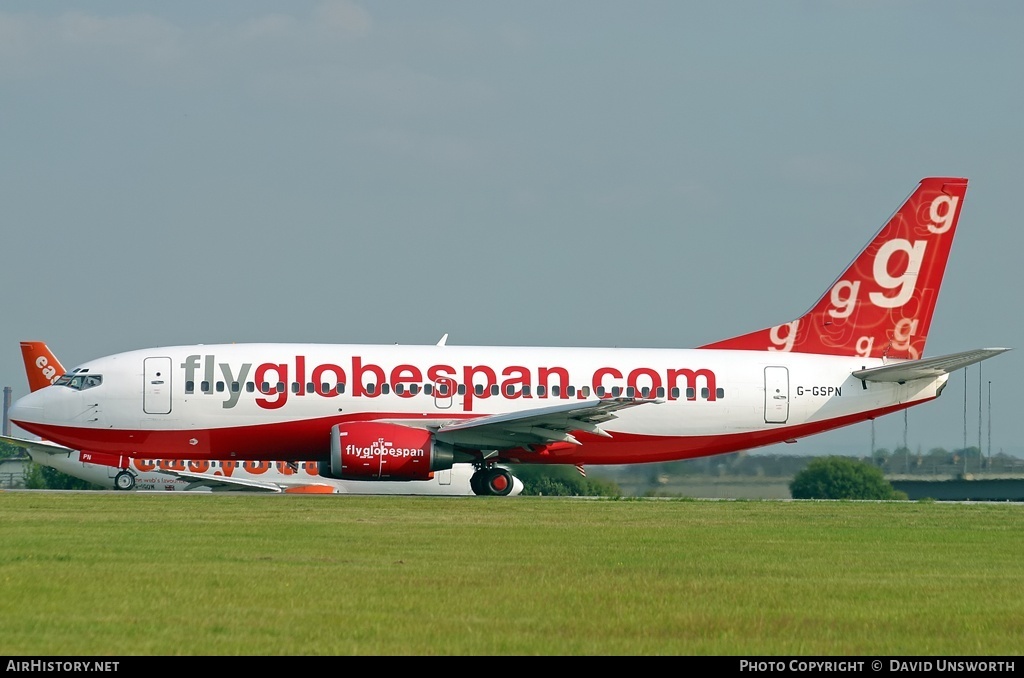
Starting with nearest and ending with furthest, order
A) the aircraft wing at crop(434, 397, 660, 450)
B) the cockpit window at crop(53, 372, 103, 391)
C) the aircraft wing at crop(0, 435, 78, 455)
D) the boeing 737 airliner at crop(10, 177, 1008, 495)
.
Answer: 1. the aircraft wing at crop(434, 397, 660, 450)
2. the boeing 737 airliner at crop(10, 177, 1008, 495)
3. the cockpit window at crop(53, 372, 103, 391)
4. the aircraft wing at crop(0, 435, 78, 455)

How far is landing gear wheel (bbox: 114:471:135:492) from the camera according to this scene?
5609 centimetres

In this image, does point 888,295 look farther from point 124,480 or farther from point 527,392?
point 124,480

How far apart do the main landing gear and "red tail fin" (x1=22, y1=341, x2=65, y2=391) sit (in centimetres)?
2563

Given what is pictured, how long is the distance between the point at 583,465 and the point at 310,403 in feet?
24.0

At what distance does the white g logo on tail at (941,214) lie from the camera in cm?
3569

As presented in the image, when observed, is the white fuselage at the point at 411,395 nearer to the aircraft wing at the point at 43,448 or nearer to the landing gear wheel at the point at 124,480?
the aircraft wing at the point at 43,448

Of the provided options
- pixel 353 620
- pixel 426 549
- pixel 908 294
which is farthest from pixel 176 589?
pixel 908 294

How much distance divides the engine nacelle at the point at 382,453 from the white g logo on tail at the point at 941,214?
14257 mm

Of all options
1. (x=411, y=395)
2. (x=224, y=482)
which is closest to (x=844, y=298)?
(x=411, y=395)

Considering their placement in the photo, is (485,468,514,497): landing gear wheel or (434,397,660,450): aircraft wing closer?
(434,397,660,450): aircraft wing

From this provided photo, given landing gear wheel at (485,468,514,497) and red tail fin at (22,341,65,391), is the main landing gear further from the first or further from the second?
red tail fin at (22,341,65,391)

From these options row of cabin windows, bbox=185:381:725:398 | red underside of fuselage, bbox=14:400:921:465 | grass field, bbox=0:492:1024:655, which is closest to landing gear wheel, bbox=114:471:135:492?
red underside of fuselage, bbox=14:400:921:465
